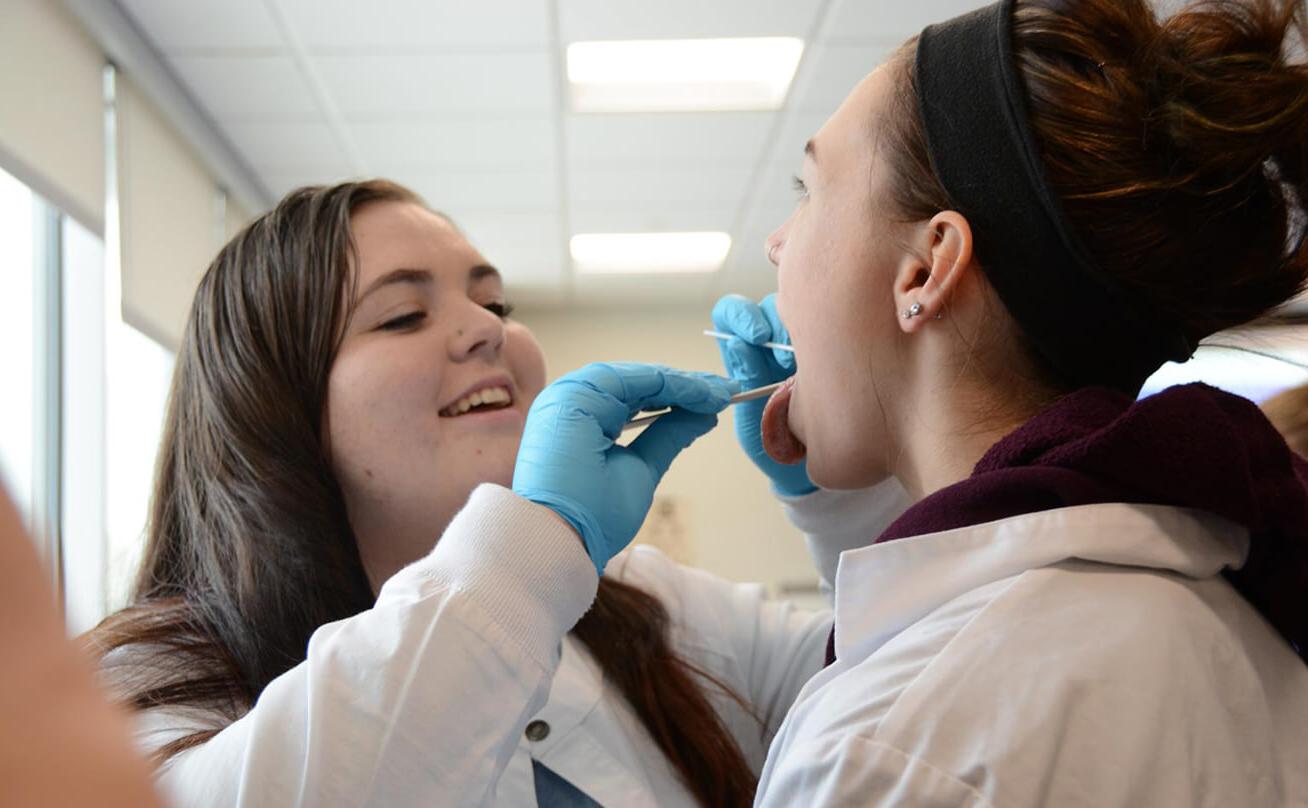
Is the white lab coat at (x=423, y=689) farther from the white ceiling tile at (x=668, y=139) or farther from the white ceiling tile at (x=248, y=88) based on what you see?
the white ceiling tile at (x=668, y=139)

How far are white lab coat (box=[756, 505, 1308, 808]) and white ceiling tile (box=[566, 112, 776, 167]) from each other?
10.8 ft

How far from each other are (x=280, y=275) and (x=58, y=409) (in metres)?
2.21

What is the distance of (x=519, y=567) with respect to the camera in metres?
1.03

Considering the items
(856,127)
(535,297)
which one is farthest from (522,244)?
(856,127)

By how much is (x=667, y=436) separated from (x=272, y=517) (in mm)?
501

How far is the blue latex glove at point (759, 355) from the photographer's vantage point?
1557mm

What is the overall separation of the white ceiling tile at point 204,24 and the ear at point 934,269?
8.94 feet

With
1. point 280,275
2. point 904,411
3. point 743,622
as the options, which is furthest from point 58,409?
point 904,411

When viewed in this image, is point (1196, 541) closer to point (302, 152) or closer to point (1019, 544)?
point (1019, 544)

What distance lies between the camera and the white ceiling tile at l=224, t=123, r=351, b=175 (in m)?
3.98

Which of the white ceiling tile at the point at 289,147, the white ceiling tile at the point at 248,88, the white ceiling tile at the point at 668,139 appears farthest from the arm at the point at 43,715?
the white ceiling tile at the point at 289,147

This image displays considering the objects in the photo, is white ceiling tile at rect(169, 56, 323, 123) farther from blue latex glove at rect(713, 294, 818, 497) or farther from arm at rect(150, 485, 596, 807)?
arm at rect(150, 485, 596, 807)

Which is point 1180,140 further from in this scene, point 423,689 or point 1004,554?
point 423,689

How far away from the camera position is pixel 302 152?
4.20m
